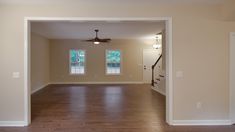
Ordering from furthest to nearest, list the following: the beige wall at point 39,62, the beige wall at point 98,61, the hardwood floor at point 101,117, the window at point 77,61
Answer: the window at point 77,61 < the beige wall at point 98,61 < the beige wall at point 39,62 < the hardwood floor at point 101,117

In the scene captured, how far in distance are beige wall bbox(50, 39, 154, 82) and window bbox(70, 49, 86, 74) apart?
23 centimetres

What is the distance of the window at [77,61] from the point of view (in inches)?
473

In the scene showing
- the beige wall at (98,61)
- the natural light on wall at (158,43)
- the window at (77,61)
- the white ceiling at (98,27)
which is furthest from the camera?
the window at (77,61)

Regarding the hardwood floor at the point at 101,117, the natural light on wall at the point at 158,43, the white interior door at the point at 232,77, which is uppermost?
the natural light on wall at the point at 158,43

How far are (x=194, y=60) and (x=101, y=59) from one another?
26.1ft

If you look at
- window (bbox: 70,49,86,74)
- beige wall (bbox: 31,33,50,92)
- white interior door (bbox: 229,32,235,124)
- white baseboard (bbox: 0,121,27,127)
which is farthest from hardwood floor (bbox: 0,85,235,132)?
window (bbox: 70,49,86,74)

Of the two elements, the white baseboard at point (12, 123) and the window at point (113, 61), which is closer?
the white baseboard at point (12, 123)

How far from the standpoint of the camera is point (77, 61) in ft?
39.4

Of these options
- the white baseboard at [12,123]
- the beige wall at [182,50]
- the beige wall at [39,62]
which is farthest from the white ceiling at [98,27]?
the white baseboard at [12,123]

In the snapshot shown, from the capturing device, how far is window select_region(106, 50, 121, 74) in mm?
12078

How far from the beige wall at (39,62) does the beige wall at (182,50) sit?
4.37 metres

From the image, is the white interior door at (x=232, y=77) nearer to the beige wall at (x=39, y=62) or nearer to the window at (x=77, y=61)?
the beige wall at (x=39, y=62)

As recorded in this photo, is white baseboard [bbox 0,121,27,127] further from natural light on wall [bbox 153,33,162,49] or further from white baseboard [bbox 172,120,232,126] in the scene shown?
natural light on wall [bbox 153,33,162,49]

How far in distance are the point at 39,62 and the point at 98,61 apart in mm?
3361
